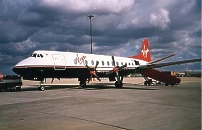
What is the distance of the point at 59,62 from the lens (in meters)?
23.2

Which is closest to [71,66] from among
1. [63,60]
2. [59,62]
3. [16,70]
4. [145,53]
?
[63,60]

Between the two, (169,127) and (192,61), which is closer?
(169,127)

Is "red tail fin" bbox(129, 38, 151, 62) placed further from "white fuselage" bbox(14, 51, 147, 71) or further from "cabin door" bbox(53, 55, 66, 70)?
"cabin door" bbox(53, 55, 66, 70)

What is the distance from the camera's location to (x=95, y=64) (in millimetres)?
26859

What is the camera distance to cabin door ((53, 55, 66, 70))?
22837 millimetres

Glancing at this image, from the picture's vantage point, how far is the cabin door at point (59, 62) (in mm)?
22837

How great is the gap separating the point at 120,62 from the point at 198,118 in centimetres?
2208

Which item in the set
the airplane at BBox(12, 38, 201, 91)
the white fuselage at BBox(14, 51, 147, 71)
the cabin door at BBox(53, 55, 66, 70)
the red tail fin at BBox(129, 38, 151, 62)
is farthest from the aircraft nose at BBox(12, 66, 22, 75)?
the red tail fin at BBox(129, 38, 151, 62)

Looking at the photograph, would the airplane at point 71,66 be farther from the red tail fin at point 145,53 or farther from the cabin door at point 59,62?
the red tail fin at point 145,53

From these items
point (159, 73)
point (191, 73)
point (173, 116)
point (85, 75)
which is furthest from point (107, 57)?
point (191, 73)

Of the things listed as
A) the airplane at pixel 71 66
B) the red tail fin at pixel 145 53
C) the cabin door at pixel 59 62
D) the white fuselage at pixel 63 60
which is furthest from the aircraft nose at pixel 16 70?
the red tail fin at pixel 145 53

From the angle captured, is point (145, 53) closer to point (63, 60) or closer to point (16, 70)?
point (63, 60)

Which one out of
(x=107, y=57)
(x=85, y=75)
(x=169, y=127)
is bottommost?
(x=169, y=127)

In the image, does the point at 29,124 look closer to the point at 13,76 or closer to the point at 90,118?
the point at 90,118
